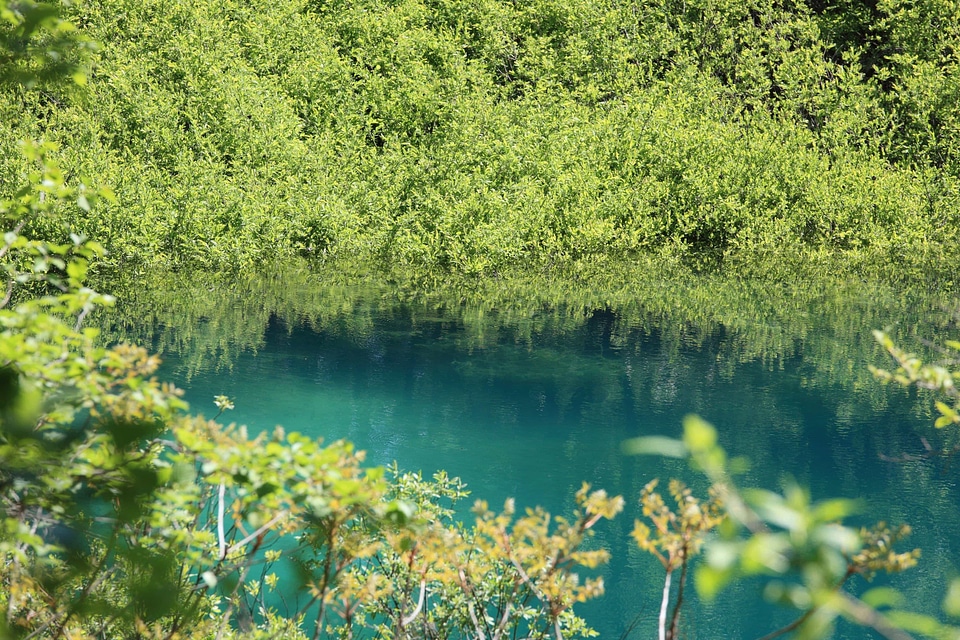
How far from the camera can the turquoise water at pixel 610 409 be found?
1022 cm

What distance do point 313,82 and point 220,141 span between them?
4431 mm

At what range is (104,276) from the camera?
66.2 feet

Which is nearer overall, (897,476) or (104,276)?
(897,476)

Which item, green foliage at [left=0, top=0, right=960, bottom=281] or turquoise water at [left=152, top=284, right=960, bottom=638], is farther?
green foliage at [left=0, top=0, right=960, bottom=281]

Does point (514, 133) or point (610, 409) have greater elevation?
point (514, 133)

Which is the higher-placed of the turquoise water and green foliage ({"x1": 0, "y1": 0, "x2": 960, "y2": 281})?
green foliage ({"x1": 0, "y1": 0, "x2": 960, "y2": 281})

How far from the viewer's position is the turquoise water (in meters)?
10.2

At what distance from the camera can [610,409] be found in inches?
543

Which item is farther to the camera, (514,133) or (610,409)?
(514,133)

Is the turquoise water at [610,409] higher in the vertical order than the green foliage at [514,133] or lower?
lower

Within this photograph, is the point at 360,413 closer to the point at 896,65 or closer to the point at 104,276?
the point at 104,276

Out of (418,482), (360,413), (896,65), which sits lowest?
(360,413)

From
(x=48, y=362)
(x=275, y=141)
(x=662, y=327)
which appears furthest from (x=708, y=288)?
(x=48, y=362)

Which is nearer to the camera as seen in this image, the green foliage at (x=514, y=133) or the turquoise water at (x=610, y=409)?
the turquoise water at (x=610, y=409)
